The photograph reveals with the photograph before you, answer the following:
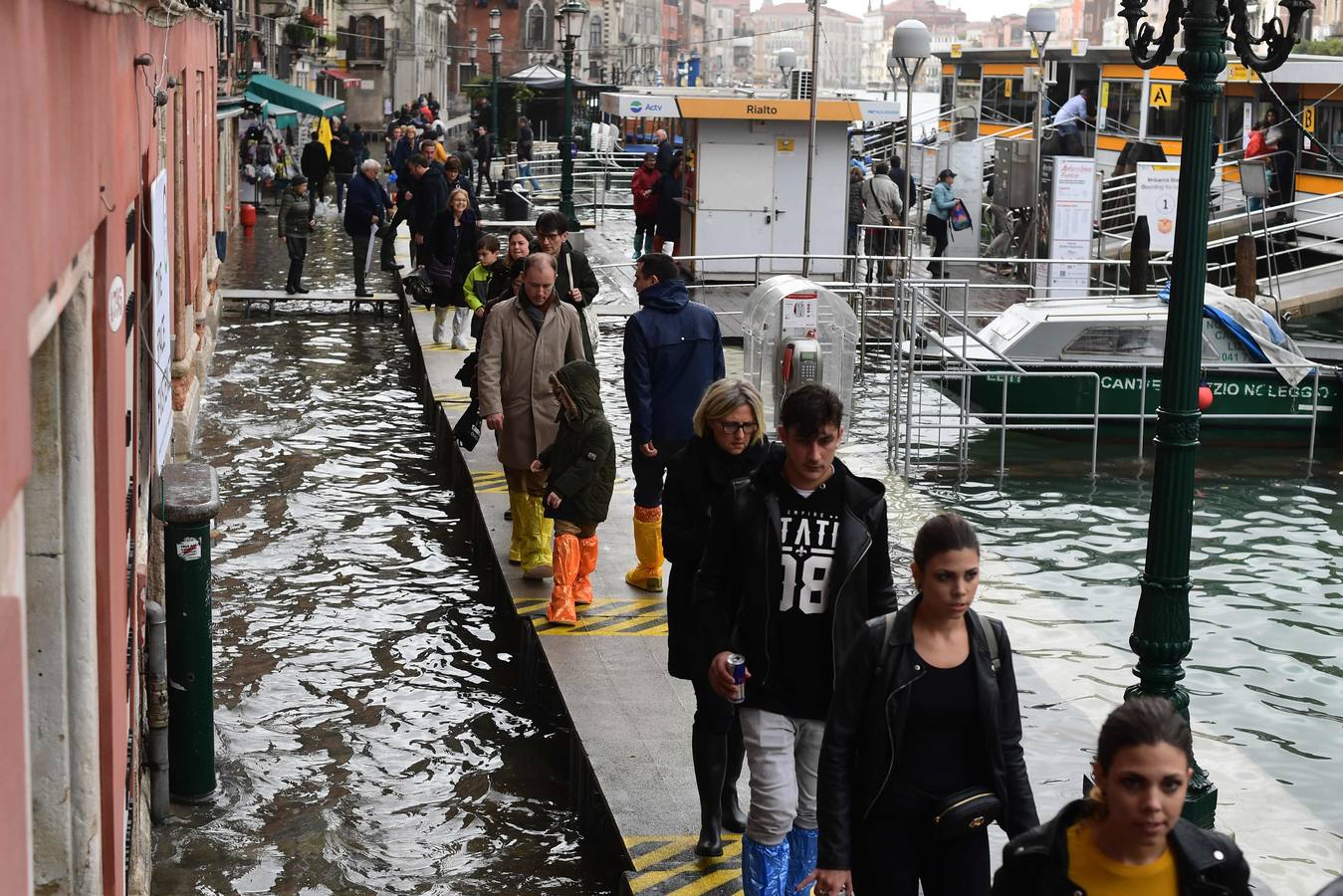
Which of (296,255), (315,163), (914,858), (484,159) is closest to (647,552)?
(914,858)

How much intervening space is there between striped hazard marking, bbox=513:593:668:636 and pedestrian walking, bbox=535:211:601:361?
6.16 feet

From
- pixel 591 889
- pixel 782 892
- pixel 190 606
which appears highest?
pixel 190 606

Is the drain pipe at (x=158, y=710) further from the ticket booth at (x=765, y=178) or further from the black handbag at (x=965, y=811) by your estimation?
the ticket booth at (x=765, y=178)

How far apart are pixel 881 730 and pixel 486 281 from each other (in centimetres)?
1081

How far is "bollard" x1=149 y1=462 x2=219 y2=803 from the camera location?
7375mm

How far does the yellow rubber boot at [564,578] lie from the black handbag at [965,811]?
15.8 ft

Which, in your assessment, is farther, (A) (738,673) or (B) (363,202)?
(B) (363,202)

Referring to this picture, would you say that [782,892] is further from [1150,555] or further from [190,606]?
[190,606]

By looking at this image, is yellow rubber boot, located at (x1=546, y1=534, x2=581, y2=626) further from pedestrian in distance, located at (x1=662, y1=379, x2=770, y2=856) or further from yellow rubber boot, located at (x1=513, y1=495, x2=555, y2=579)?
pedestrian in distance, located at (x1=662, y1=379, x2=770, y2=856)

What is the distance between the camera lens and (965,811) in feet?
15.3

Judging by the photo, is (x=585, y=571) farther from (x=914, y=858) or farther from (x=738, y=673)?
(x=914, y=858)

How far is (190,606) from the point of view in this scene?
7402 millimetres

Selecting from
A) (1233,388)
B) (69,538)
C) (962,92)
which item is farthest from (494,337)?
(962,92)

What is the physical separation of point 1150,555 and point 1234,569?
6.03m
